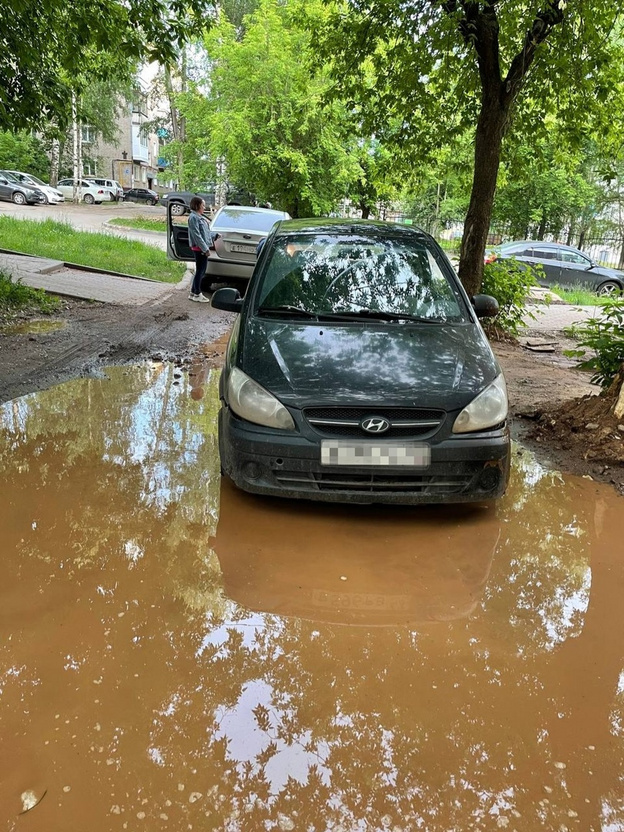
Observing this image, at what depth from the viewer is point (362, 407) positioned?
3.44 meters

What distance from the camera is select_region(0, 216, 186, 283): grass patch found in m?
13.9

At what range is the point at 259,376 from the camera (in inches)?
143

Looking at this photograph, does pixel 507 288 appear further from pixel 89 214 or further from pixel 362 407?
pixel 89 214

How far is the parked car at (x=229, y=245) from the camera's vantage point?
11.3 m

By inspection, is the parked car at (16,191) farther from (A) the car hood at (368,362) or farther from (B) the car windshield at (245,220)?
(A) the car hood at (368,362)

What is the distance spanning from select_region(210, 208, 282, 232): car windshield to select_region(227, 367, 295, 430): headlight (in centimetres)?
866

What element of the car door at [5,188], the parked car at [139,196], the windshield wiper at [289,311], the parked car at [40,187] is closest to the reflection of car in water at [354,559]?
the windshield wiper at [289,311]

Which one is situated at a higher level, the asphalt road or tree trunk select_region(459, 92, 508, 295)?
→ tree trunk select_region(459, 92, 508, 295)

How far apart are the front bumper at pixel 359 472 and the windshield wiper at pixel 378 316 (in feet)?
3.31

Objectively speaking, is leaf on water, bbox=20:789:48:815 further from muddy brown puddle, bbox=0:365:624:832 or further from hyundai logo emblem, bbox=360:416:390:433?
hyundai logo emblem, bbox=360:416:390:433

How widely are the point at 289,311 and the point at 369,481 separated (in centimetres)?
138

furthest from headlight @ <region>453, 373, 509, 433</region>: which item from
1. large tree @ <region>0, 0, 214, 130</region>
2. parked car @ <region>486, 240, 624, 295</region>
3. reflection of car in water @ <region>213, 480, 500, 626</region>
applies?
parked car @ <region>486, 240, 624, 295</region>

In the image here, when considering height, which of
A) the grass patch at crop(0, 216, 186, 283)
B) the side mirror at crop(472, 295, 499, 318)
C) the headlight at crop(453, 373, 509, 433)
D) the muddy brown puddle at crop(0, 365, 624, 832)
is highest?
the side mirror at crop(472, 295, 499, 318)

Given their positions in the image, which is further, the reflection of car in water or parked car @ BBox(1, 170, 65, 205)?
parked car @ BBox(1, 170, 65, 205)
